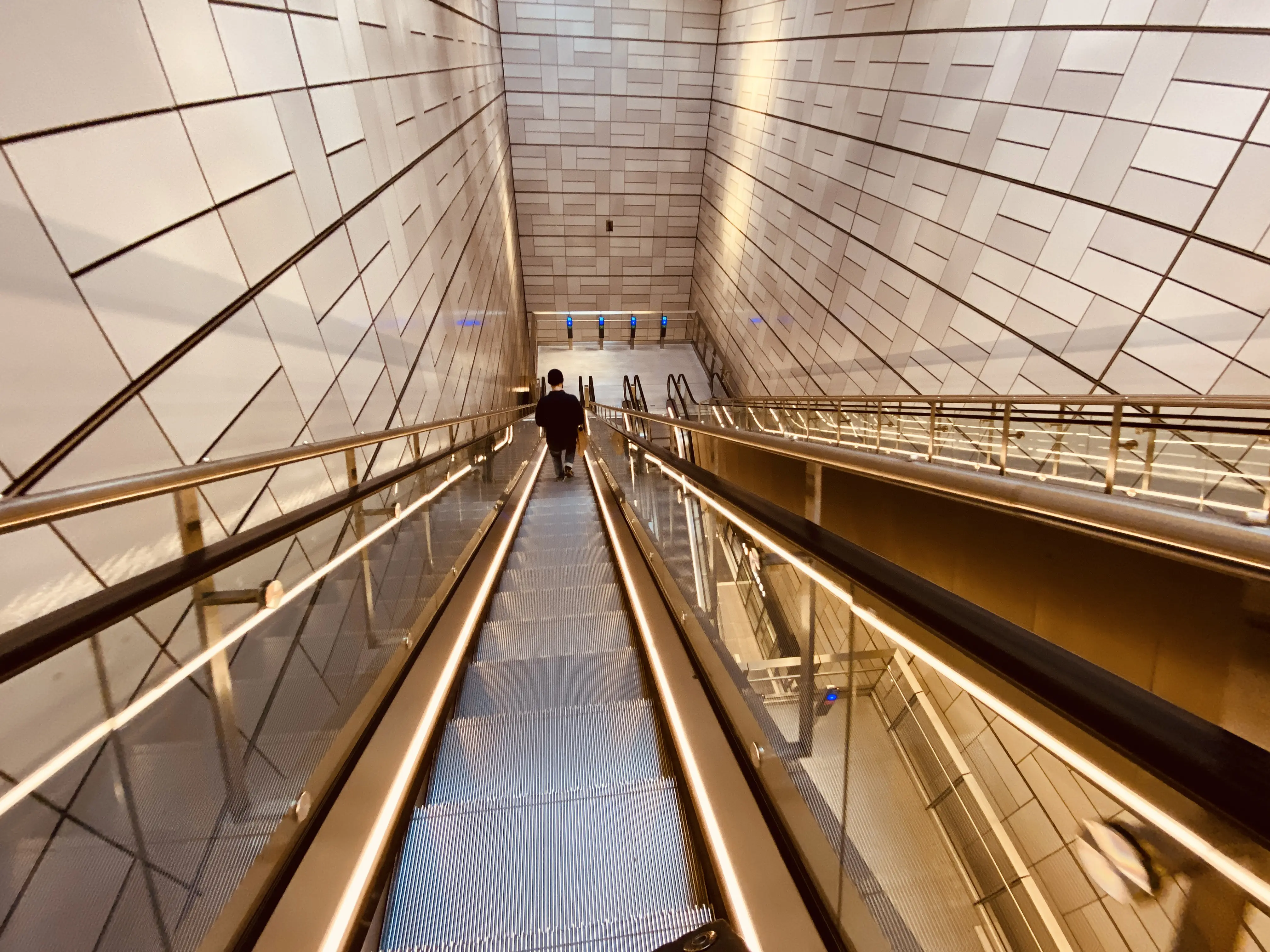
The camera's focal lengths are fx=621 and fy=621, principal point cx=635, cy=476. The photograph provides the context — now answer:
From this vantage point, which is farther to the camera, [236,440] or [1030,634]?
[236,440]

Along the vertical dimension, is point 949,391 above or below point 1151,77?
below

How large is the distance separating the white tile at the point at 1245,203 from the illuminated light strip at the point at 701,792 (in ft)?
12.9

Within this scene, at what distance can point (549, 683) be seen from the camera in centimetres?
226

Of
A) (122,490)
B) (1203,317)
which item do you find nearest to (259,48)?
(122,490)

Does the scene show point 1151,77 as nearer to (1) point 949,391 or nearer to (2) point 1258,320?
(2) point 1258,320

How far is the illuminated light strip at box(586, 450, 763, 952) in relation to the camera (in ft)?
3.84

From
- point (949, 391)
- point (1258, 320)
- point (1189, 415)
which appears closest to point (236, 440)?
point (1189, 415)

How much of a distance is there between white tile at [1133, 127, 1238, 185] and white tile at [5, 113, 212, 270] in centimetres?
512

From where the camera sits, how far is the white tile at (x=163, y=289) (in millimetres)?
1808

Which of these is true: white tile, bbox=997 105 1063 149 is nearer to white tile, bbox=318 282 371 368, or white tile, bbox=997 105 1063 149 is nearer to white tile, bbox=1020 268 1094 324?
white tile, bbox=1020 268 1094 324

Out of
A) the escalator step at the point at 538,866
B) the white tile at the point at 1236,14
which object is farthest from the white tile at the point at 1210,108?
the escalator step at the point at 538,866

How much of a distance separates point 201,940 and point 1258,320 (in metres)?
5.01

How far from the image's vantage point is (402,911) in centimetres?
132

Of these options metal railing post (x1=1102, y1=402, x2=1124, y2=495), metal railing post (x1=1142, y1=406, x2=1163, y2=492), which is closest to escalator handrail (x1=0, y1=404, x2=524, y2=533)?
metal railing post (x1=1102, y1=402, x2=1124, y2=495)
